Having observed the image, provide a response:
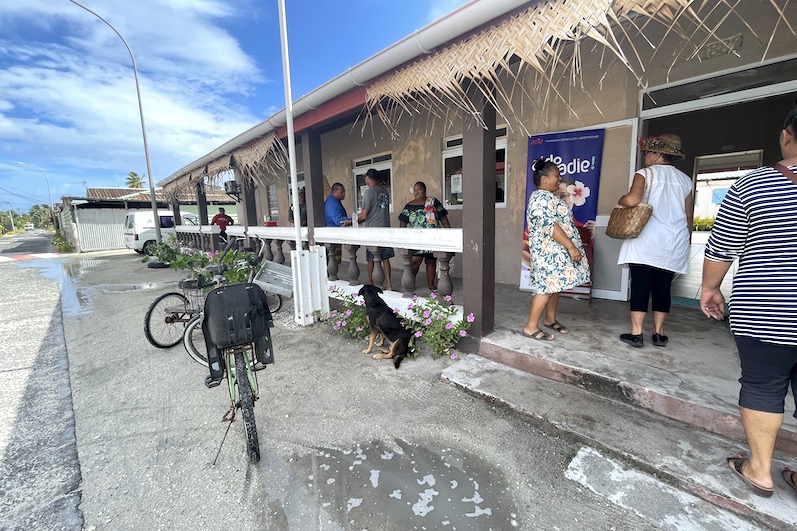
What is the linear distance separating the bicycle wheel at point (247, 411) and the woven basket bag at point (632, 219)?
2883 mm

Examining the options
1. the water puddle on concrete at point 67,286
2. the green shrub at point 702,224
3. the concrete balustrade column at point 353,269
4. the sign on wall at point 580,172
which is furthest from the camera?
the green shrub at point 702,224

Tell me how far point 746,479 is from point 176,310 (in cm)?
463

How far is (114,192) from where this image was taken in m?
33.9

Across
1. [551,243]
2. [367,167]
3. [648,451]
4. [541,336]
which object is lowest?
[648,451]

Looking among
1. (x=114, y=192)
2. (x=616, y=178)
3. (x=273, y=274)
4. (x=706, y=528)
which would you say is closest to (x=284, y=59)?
(x=273, y=274)

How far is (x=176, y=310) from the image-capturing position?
152 inches

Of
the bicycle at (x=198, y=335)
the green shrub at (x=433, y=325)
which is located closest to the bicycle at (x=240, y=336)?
the bicycle at (x=198, y=335)

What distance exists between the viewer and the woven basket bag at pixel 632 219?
8.79 ft

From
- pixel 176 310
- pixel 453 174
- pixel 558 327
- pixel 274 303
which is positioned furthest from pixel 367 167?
pixel 558 327

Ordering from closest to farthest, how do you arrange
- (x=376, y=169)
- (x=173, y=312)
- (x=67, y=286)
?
(x=173, y=312) → (x=376, y=169) → (x=67, y=286)

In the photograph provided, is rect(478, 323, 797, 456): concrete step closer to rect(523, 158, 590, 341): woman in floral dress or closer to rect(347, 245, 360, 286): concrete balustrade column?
rect(523, 158, 590, 341): woman in floral dress

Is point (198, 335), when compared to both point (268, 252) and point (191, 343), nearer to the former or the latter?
point (191, 343)

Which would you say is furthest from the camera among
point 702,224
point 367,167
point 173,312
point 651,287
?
point 702,224

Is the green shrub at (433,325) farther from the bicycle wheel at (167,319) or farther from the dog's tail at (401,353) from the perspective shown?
the bicycle wheel at (167,319)
